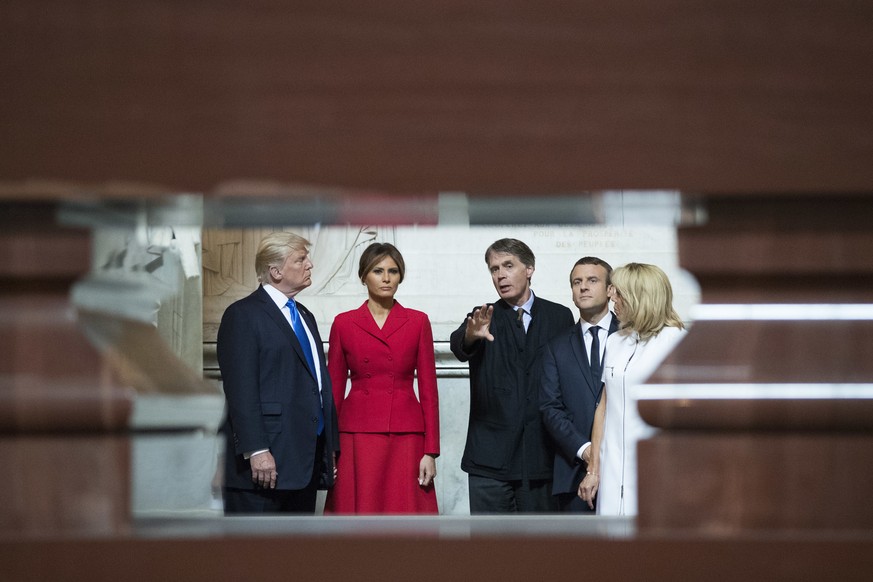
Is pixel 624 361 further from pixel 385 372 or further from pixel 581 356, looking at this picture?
pixel 385 372

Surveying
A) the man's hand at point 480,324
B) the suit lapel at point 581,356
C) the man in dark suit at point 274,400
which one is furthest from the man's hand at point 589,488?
the man in dark suit at point 274,400

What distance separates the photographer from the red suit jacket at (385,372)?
314 cm

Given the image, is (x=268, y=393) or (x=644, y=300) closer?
(x=644, y=300)

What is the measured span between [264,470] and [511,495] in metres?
0.84

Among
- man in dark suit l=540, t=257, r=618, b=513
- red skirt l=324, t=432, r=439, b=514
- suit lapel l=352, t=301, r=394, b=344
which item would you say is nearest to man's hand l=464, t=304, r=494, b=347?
man in dark suit l=540, t=257, r=618, b=513

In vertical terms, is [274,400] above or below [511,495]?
above

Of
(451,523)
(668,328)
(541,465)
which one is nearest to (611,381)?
(668,328)

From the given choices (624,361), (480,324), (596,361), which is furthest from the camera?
(480,324)

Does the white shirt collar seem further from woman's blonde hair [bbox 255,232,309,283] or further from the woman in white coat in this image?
the woman in white coat

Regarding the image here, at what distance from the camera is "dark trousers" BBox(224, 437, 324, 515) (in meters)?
2.74

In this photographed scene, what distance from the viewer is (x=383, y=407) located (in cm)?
314

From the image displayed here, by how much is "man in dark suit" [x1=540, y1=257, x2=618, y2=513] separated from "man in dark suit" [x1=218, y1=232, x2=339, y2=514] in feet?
2.13

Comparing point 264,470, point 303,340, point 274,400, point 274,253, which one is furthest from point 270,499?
point 274,253

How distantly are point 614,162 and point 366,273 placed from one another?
288 centimetres
